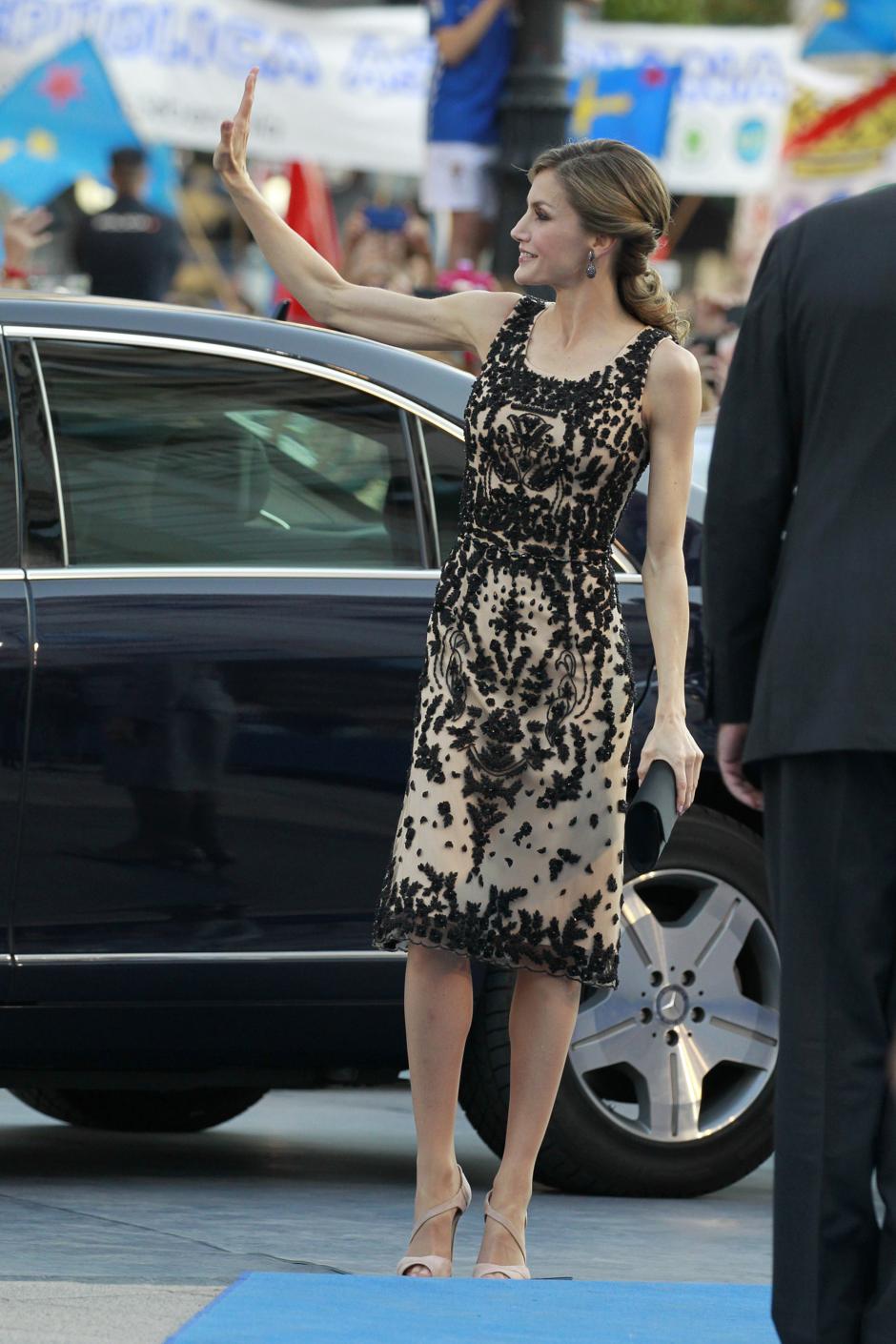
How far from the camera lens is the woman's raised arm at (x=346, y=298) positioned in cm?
483

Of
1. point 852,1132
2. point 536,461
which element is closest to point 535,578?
point 536,461

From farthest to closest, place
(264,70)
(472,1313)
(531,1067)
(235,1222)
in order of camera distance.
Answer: (264,70) → (235,1222) → (531,1067) → (472,1313)

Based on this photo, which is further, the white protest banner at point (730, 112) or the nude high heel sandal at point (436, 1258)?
the white protest banner at point (730, 112)

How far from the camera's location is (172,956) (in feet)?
17.3

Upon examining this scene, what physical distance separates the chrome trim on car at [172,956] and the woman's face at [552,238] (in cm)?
133

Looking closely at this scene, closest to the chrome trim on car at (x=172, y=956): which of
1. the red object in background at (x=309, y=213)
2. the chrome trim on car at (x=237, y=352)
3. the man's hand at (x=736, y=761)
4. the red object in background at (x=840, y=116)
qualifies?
the chrome trim on car at (x=237, y=352)

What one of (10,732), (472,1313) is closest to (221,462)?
(10,732)

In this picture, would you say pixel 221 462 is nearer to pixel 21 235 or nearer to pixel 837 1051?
pixel 837 1051

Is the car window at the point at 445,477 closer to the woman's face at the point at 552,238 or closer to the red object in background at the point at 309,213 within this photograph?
the woman's face at the point at 552,238

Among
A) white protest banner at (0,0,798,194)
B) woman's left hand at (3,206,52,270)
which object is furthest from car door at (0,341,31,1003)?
white protest banner at (0,0,798,194)

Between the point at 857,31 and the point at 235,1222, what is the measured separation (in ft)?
54.1

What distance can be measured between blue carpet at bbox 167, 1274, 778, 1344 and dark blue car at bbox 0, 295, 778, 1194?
1.01 meters

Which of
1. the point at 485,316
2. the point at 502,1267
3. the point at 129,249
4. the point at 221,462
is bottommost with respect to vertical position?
the point at 502,1267

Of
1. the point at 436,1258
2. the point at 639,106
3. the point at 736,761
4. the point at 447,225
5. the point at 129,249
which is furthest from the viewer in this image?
the point at 639,106
